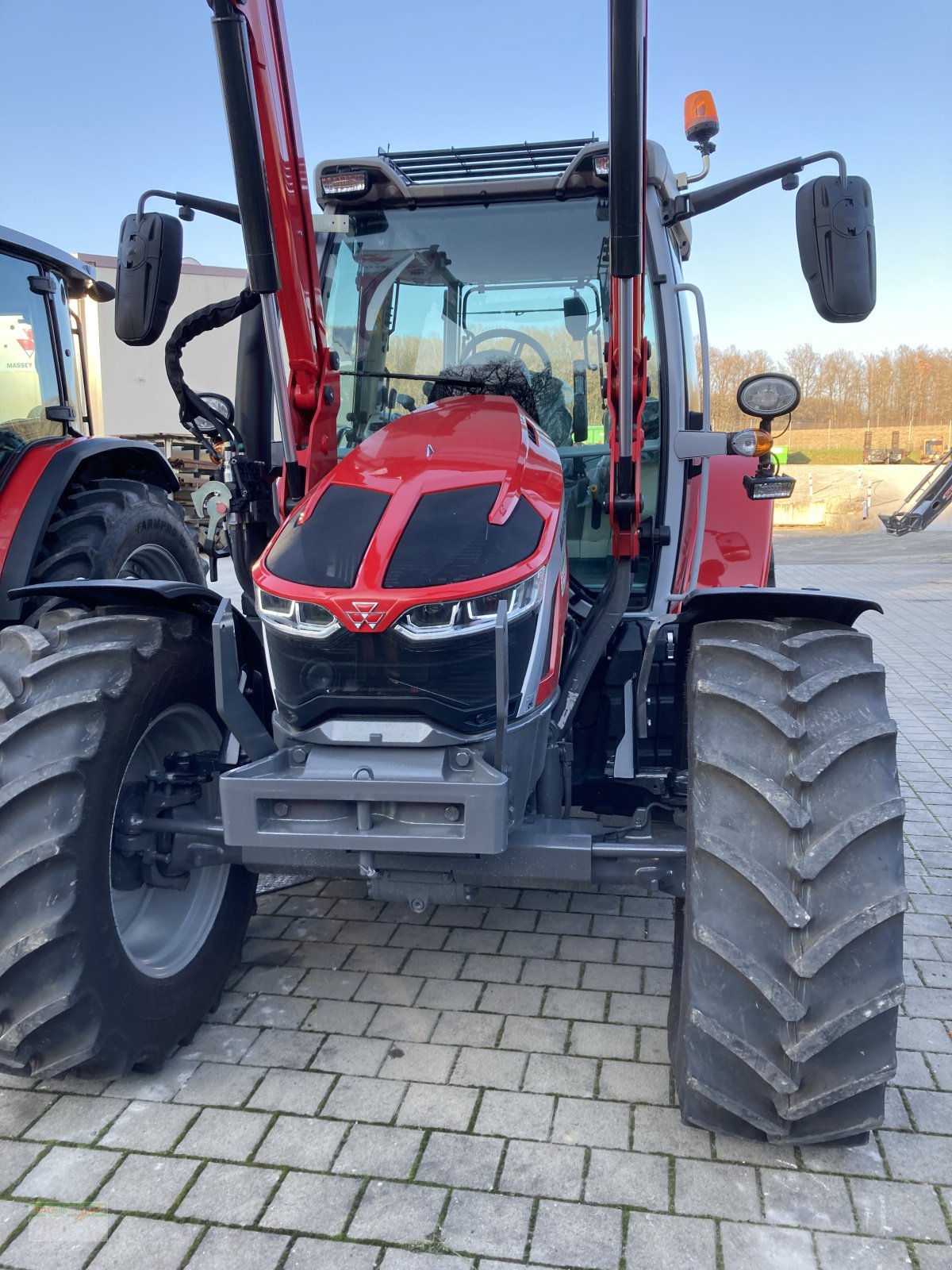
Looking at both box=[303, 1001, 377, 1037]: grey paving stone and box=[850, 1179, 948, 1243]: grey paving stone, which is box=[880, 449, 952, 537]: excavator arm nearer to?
box=[303, 1001, 377, 1037]: grey paving stone

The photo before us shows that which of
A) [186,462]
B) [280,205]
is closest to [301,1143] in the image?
[280,205]

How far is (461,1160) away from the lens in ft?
7.91

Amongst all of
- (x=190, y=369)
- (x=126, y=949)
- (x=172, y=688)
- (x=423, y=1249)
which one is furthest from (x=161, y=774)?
(x=190, y=369)

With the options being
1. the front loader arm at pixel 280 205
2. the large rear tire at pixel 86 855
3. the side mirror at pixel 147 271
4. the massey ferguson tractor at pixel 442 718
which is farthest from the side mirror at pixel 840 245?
the large rear tire at pixel 86 855

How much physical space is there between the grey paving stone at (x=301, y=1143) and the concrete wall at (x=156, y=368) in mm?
14227

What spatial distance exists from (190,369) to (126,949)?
14.3 m

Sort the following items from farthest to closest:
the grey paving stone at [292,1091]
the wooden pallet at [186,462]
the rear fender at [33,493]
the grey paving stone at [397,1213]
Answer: the wooden pallet at [186,462]
the rear fender at [33,493]
the grey paving stone at [292,1091]
the grey paving stone at [397,1213]

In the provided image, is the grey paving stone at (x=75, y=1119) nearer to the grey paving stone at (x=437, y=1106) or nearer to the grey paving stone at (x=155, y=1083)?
the grey paving stone at (x=155, y=1083)

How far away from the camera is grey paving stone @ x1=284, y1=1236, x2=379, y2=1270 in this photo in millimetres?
2100

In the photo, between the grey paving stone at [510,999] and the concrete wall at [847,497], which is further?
the concrete wall at [847,497]

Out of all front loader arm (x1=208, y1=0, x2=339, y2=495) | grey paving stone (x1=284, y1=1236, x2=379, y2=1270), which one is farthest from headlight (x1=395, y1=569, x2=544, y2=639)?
grey paving stone (x1=284, y1=1236, x2=379, y2=1270)

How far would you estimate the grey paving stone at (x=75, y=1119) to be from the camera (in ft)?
8.29

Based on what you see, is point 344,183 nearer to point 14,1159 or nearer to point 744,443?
point 744,443

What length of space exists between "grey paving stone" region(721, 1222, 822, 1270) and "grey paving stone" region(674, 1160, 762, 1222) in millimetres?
43
